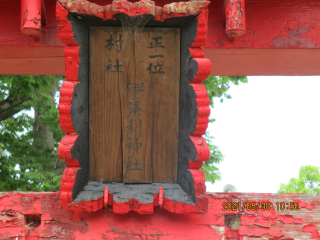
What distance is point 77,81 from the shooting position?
1.64m

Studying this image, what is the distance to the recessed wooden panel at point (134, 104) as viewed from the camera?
1708 millimetres

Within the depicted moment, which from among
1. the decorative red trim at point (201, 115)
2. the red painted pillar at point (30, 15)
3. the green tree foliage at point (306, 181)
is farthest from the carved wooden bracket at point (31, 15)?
the green tree foliage at point (306, 181)

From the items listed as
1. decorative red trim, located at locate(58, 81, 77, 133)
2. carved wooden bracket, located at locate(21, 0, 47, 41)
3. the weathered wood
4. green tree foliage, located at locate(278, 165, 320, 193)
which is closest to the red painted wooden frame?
decorative red trim, located at locate(58, 81, 77, 133)

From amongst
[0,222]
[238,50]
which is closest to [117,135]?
[0,222]

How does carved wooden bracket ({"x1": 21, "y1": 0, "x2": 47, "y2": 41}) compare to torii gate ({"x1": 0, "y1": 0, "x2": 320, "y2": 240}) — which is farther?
carved wooden bracket ({"x1": 21, "y1": 0, "x2": 47, "y2": 41})

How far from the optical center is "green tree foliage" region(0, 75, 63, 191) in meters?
5.47

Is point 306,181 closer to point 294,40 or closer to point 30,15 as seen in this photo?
point 294,40

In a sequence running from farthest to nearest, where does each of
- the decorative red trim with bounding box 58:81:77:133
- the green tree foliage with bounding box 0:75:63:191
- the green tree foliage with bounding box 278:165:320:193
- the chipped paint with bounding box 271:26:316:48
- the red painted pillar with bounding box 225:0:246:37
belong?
1. the green tree foliage with bounding box 278:165:320:193
2. the green tree foliage with bounding box 0:75:63:191
3. the chipped paint with bounding box 271:26:316:48
4. the red painted pillar with bounding box 225:0:246:37
5. the decorative red trim with bounding box 58:81:77:133

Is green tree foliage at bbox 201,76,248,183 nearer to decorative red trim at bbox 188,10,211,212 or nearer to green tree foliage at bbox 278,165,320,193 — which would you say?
green tree foliage at bbox 278,165,320,193

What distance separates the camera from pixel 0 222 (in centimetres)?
174
